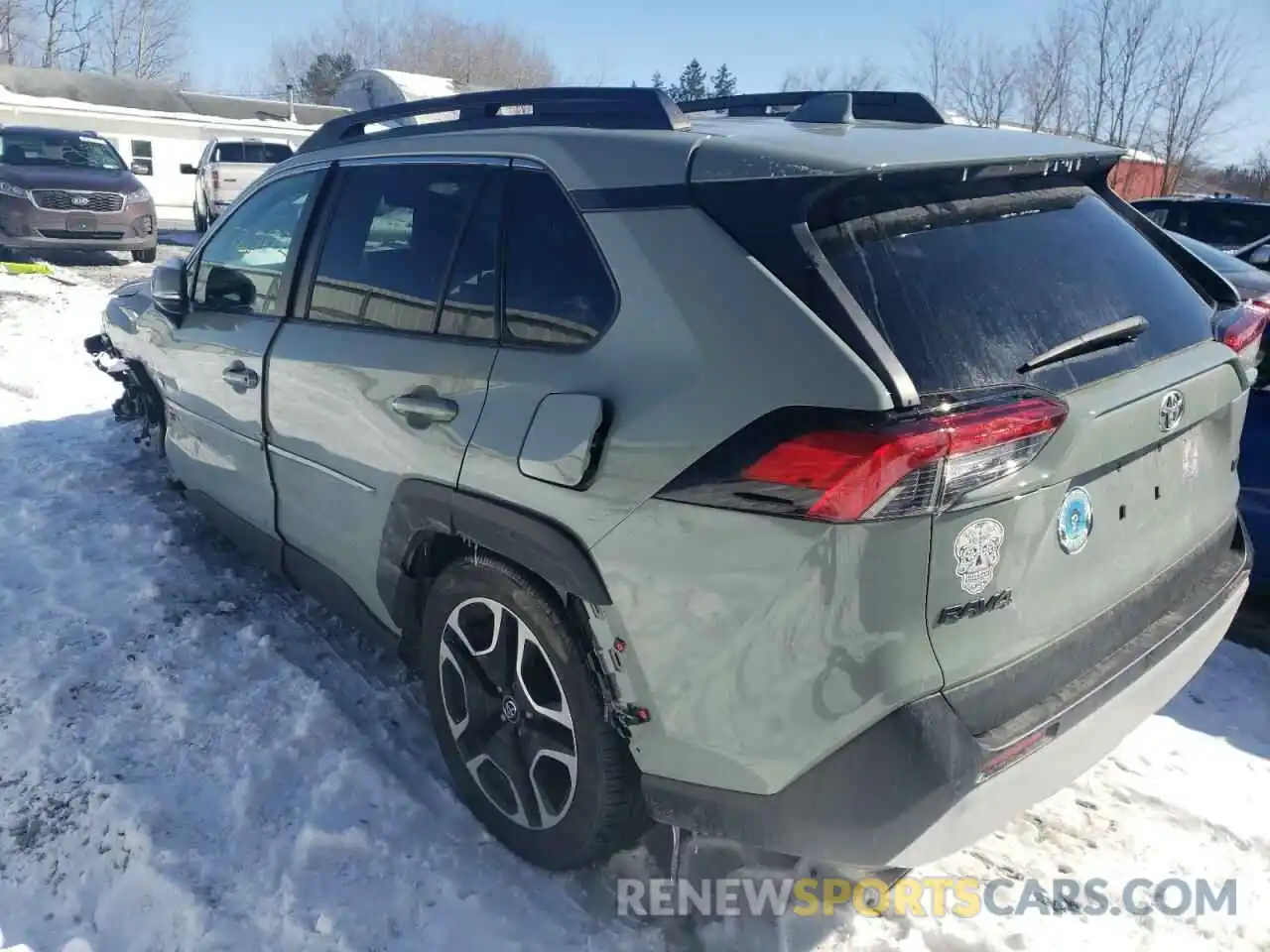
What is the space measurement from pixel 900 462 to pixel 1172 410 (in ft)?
3.11

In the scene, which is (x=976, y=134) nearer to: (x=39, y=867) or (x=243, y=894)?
(x=243, y=894)

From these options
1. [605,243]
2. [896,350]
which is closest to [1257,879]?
[896,350]

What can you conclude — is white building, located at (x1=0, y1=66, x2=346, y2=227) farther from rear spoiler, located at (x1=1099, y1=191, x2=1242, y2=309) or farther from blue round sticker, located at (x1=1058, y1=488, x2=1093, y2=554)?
blue round sticker, located at (x1=1058, y1=488, x2=1093, y2=554)

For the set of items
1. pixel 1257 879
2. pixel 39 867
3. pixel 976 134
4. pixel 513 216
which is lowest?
pixel 39 867

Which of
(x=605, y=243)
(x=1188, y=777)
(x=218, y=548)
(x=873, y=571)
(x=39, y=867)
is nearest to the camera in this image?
(x=873, y=571)

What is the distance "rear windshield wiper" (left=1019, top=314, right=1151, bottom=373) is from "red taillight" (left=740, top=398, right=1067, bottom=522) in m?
0.24

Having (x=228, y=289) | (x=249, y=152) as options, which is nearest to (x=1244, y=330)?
(x=228, y=289)

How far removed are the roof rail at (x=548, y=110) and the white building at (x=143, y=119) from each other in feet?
→ 70.3

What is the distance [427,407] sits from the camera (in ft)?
8.68

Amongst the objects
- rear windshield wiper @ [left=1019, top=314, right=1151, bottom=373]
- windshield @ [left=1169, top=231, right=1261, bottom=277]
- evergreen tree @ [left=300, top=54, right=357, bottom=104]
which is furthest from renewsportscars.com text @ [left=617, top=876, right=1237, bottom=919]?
evergreen tree @ [left=300, top=54, right=357, bottom=104]

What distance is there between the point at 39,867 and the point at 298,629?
1.35 metres

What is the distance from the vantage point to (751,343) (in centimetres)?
194

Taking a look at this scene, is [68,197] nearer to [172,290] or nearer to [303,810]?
[172,290]

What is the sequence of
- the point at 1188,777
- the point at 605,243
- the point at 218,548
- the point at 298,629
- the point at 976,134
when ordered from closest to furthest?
the point at 605,243 → the point at 976,134 → the point at 1188,777 → the point at 298,629 → the point at 218,548
